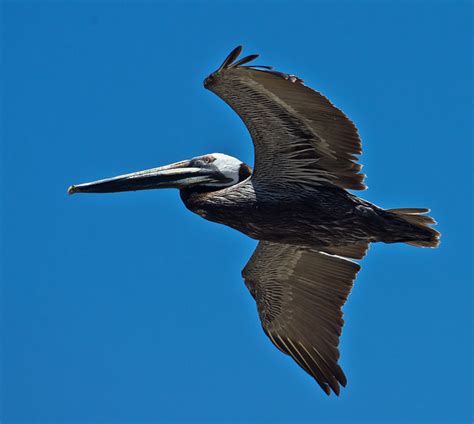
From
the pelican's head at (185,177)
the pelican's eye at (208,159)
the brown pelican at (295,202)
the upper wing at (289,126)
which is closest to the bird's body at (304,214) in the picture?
the brown pelican at (295,202)

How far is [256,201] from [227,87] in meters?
1.23

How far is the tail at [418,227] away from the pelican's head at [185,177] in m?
1.69

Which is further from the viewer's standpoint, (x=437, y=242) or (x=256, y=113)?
(x=437, y=242)

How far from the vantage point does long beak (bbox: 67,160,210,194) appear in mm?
10430

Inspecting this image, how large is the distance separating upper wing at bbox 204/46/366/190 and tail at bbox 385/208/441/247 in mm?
564

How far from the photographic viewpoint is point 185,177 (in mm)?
10422

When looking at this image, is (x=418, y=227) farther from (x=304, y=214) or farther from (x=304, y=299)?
(x=304, y=299)

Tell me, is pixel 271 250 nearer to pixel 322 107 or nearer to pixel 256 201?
pixel 256 201

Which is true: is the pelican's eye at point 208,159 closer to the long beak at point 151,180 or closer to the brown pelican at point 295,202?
the brown pelican at point 295,202

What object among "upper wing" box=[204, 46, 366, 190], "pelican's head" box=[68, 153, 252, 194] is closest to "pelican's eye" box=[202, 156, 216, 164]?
"pelican's head" box=[68, 153, 252, 194]

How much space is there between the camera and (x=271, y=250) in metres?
11.3

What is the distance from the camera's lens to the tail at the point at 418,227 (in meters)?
9.93

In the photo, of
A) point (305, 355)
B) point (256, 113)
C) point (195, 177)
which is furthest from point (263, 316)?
point (256, 113)

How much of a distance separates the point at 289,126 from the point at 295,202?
2.59ft
